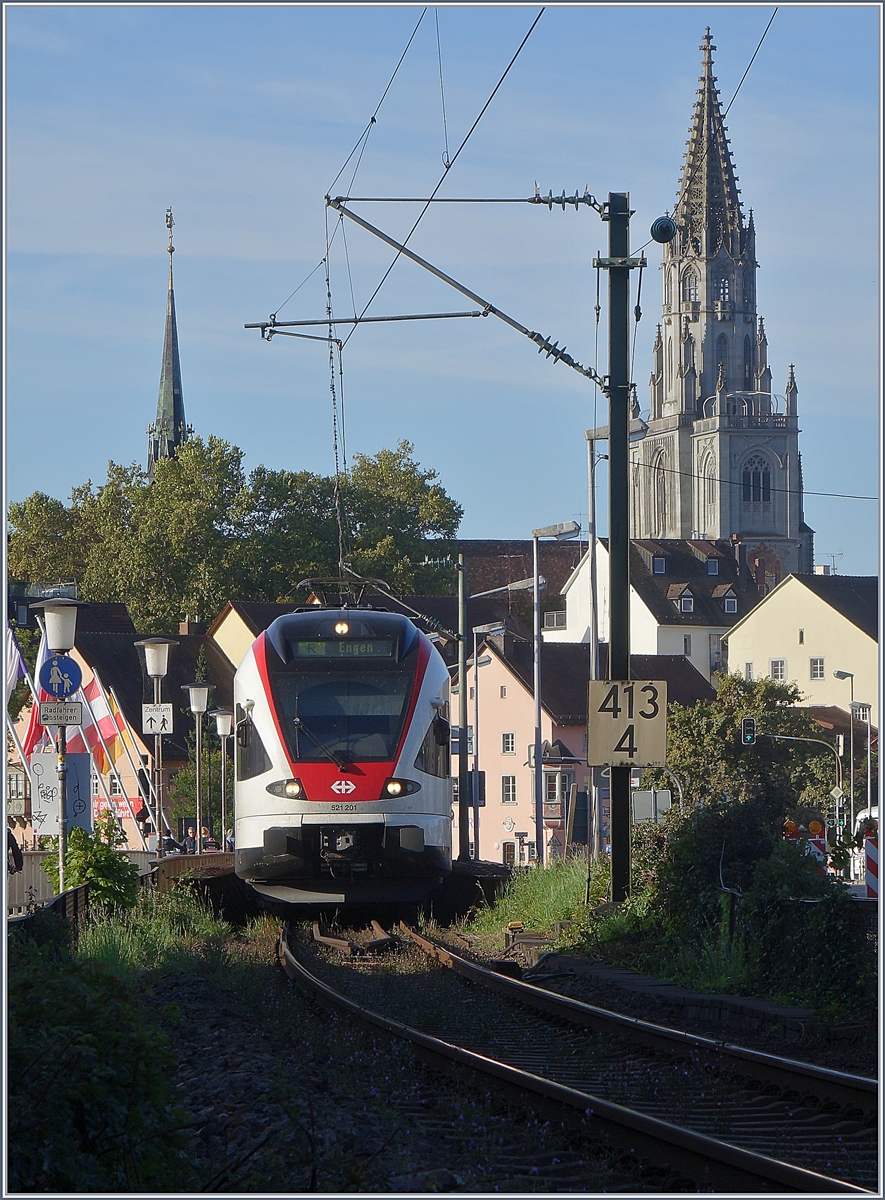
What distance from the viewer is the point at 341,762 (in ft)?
59.7

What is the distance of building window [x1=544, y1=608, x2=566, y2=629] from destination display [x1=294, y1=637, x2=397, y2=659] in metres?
81.5

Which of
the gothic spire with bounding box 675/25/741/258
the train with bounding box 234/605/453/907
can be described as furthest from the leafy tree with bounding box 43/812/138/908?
the gothic spire with bounding box 675/25/741/258

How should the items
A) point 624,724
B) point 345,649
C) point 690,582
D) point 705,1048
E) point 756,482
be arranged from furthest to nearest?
1. point 756,482
2. point 690,582
3. point 345,649
4. point 624,724
5. point 705,1048

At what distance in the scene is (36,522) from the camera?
303ft

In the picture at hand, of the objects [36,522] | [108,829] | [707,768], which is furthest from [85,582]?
[108,829]

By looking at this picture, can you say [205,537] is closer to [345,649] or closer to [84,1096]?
[345,649]

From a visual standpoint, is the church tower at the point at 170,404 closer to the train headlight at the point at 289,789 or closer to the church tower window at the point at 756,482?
the church tower window at the point at 756,482

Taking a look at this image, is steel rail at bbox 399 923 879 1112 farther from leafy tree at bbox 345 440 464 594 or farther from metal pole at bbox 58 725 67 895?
leafy tree at bbox 345 440 464 594

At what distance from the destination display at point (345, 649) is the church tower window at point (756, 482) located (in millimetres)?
142472

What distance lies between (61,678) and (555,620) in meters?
83.6

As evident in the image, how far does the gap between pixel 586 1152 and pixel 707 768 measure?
173 ft

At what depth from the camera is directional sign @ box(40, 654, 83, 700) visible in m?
18.3

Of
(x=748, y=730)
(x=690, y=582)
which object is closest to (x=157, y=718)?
(x=748, y=730)

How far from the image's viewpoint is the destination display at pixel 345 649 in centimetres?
1864
